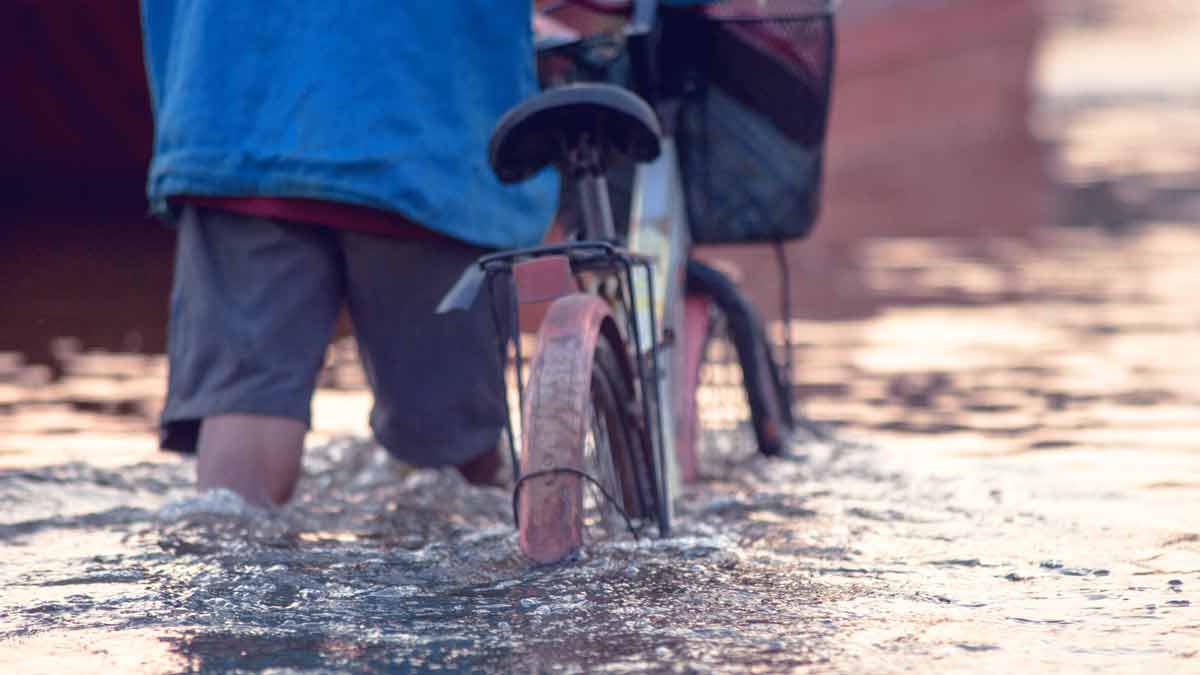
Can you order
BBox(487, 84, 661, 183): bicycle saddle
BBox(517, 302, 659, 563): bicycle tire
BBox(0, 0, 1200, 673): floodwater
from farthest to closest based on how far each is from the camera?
BBox(487, 84, 661, 183): bicycle saddle < BBox(517, 302, 659, 563): bicycle tire < BBox(0, 0, 1200, 673): floodwater

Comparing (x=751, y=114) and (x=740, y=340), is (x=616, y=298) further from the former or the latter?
(x=740, y=340)

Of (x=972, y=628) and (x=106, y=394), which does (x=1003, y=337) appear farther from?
(x=972, y=628)

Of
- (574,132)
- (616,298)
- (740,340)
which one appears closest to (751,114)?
(740,340)

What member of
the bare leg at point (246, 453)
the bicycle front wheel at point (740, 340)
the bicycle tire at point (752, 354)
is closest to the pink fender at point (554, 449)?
the bare leg at point (246, 453)

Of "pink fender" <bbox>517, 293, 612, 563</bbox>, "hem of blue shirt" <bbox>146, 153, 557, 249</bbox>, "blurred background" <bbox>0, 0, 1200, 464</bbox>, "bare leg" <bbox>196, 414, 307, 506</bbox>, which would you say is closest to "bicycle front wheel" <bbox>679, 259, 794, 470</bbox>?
"hem of blue shirt" <bbox>146, 153, 557, 249</bbox>

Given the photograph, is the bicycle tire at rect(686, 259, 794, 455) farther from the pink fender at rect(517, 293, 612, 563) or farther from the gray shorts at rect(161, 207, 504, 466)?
the pink fender at rect(517, 293, 612, 563)

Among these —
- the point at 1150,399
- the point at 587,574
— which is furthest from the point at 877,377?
the point at 587,574

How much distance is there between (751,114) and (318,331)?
1.11 m

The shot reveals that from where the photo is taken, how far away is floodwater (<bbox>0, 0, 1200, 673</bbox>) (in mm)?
3006

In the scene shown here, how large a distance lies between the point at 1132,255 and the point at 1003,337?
2860mm

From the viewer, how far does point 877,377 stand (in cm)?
Result: 698

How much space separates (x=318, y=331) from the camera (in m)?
3.96

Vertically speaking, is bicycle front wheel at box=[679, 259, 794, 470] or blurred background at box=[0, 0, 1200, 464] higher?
blurred background at box=[0, 0, 1200, 464]

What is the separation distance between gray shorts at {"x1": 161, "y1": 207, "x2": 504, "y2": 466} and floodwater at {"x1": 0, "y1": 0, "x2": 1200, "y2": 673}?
0.19 m
